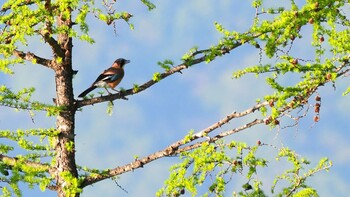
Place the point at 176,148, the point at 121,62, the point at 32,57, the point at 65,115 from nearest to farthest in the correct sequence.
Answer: the point at 176,148, the point at 65,115, the point at 32,57, the point at 121,62

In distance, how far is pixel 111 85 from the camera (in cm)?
1195

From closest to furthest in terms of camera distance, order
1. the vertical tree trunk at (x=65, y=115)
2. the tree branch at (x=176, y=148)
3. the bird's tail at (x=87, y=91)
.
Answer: the tree branch at (x=176, y=148) → the vertical tree trunk at (x=65, y=115) → the bird's tail at (x=87, y=91)

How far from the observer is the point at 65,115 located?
11953 millimetres

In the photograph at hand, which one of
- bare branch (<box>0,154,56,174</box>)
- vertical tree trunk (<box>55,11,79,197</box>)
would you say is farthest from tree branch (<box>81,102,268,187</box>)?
bare branch (<box>0,154,56,174</box>)

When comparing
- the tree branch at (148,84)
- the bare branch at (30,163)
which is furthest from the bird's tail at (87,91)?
the bare branch at (30,163)

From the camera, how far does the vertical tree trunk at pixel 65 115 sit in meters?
11.9

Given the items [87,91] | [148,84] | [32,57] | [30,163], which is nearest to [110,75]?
[87,91]

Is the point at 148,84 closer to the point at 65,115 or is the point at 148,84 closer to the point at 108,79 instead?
the point at 108,79

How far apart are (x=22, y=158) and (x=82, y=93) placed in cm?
173

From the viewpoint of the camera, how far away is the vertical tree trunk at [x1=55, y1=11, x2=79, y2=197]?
11.9 meters

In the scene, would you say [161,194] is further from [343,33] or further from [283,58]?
[343,33]

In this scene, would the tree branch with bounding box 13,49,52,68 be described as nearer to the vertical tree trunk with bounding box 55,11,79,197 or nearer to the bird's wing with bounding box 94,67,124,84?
the vertical tree trunk with bounding box 55,11,79,197

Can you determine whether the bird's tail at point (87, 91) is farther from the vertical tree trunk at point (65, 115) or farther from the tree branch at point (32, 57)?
the tree branch at point (32, 57)

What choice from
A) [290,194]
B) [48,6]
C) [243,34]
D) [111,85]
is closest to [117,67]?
[111,85]
